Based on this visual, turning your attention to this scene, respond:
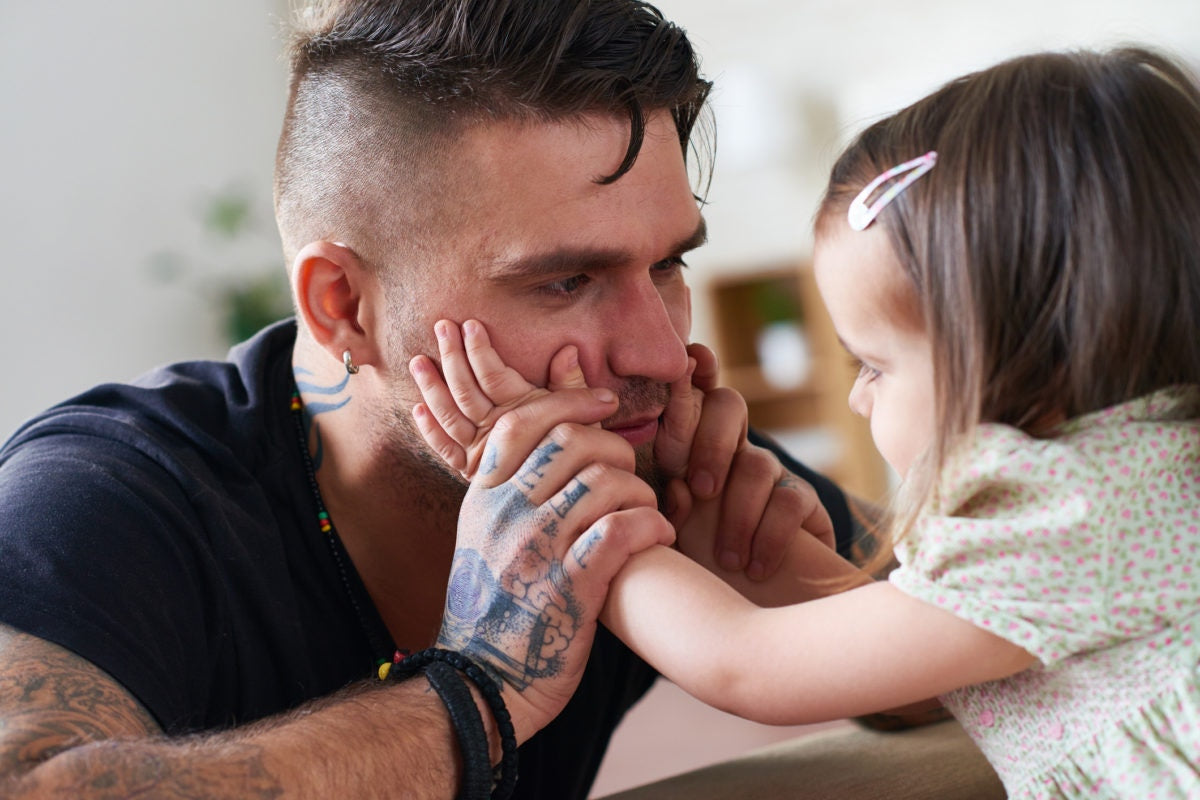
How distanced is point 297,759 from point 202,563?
373mm

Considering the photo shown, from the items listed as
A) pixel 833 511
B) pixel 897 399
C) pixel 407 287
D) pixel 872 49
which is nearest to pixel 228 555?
pixel 407 287

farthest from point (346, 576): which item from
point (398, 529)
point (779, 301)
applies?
point (779, 301)

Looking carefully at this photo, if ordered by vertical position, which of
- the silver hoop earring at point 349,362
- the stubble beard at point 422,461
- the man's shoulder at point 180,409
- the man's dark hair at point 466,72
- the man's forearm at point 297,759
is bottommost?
the man's forearm at point 297,759

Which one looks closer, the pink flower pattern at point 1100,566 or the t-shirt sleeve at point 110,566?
the pink flower pattern at point 1100,566

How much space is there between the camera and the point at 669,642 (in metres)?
1.04

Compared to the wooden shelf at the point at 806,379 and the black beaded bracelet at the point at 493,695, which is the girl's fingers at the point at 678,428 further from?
the wooden shelf at the point at 806,379

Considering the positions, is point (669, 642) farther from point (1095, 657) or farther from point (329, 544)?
point (329, 544)

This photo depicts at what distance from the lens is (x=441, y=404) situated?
1.30m

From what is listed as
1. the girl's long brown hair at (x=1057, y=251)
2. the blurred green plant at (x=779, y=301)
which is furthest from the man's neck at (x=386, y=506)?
the blurred green plant at (x=779, y=301)

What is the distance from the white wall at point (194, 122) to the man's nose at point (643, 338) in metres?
2.70

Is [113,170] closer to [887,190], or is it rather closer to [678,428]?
[678,428]

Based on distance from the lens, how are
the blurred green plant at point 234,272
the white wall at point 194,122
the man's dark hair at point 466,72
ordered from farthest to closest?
the blurred green plant at point 234,272
the white wall at point 194,122
the man's dark hair at point 466,72

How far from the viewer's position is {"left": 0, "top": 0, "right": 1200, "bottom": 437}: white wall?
13.5 ft

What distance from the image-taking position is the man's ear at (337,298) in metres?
1.47
